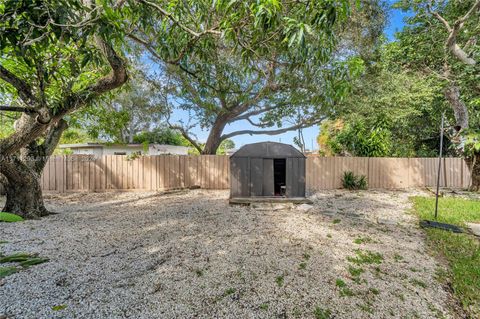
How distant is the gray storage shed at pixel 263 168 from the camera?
19.7 feet

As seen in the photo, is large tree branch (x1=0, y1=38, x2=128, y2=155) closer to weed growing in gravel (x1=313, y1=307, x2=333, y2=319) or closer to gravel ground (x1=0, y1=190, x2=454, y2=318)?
gravel ground (x1=0, y1=190, x2=454, y2=318)

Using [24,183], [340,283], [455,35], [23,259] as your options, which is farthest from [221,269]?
[455,35]

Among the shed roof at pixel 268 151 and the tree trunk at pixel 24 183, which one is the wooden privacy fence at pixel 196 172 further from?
the tree trunk at pixel 24 183

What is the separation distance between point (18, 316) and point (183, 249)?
1641 millimetres

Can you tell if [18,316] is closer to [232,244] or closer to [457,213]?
[232,244]

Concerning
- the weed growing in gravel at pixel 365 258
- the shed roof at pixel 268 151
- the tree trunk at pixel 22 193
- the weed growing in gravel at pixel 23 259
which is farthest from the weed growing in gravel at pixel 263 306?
the tree trunk at pixel 22 193

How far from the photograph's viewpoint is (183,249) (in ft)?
10.3

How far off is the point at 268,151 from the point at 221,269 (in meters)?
3.82

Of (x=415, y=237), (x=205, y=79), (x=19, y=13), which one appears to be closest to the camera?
(x=19, y=13)

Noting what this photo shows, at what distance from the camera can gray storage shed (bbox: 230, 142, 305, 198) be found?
19.7 ft

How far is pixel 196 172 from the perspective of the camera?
9266 millimetres

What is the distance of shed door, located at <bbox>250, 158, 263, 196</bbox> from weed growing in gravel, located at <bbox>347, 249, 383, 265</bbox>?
3052mm

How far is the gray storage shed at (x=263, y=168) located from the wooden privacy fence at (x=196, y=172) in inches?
129

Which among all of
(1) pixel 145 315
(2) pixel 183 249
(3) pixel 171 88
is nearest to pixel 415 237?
(2) pixel 183 249
